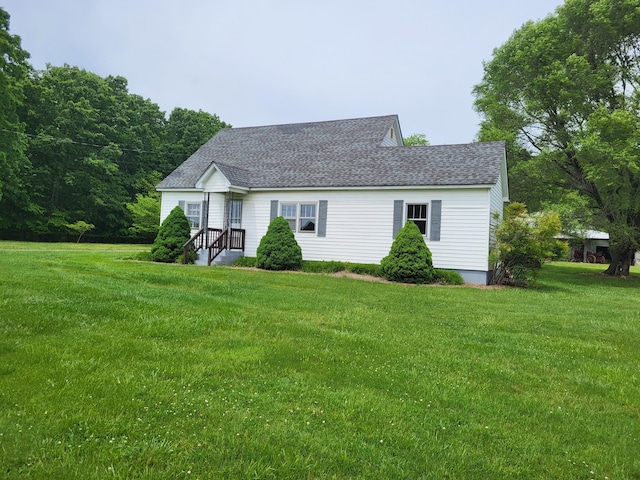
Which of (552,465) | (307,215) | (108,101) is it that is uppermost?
(108,101)

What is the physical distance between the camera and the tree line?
2939cm

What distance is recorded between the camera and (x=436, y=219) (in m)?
14.8

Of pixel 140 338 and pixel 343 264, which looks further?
pixel 343 264

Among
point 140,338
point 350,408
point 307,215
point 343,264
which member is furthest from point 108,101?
point 350,408

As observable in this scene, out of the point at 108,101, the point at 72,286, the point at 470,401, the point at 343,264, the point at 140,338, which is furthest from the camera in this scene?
the point at 108,101

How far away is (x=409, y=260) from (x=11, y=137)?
88.5ft

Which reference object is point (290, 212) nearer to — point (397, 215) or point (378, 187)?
point (378, 187)

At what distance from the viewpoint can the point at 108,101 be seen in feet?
124

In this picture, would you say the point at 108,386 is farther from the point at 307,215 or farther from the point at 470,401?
the point at 307,215

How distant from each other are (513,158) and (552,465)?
21438 millimetres

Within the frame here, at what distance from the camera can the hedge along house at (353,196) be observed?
47.5 ft

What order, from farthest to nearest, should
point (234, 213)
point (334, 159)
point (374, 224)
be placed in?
point (334, 159) → point (234, 213) → point (374, 224)

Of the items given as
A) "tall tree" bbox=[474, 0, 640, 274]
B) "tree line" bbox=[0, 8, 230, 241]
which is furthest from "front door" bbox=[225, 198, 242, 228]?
"tree line" bbox=[0, 8, 230, 241]

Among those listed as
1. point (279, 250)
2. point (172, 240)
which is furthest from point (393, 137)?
point (172, 240)
